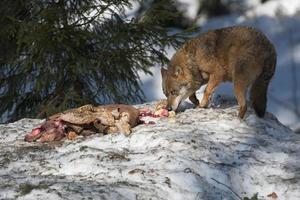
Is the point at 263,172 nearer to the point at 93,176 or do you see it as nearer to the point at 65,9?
the point at 93,176

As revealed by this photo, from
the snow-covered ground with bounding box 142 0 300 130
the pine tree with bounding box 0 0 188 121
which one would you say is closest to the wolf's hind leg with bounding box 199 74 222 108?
the pine tree with bounding box 0 0 188 121

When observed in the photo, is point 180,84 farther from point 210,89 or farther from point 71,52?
point 71,52

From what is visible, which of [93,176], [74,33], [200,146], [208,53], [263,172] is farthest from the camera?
[74,33]

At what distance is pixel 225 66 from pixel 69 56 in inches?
127

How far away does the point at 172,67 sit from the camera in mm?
7863

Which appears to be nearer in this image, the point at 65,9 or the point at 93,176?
the point at 93,176

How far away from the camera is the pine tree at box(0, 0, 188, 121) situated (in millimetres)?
9375

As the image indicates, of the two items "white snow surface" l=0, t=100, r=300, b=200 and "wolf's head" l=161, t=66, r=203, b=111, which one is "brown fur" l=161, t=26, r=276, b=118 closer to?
"wolf's head" l=161, t=66, r=203, b=111

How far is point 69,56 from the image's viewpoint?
31.6 feet

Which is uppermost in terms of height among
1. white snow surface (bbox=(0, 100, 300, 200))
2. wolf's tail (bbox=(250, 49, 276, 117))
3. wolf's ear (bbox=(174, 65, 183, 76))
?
wolf's ear (bbox=(174, 65, 183, 76))

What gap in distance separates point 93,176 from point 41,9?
17.3 ft

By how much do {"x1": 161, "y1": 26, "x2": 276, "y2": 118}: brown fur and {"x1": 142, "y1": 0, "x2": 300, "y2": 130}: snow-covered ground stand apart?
705cm

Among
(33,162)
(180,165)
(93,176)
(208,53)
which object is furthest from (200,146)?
(208,53)

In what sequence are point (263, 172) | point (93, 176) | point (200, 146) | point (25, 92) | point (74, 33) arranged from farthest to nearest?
point (25, 92) < point (74, 33) < point (200, 146) < point (263, 172) < point (93, 176)
